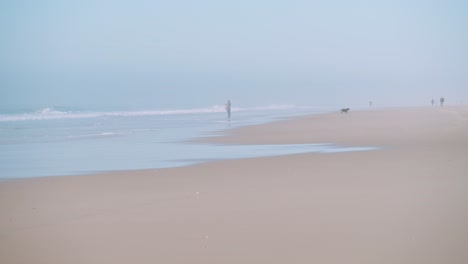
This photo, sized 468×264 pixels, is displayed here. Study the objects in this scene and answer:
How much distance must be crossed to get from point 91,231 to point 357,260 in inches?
113

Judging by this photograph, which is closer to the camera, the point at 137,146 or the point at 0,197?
the point at 0,197

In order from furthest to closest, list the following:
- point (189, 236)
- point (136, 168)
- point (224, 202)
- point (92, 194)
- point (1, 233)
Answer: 1. point (136, 168)
2. point (92, 194)
3. point (224, 202)
4. point (1, 233)
5. point (189, 236)

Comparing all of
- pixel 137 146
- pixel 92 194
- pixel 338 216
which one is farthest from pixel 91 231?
pixel 137 146

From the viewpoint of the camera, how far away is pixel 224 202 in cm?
716

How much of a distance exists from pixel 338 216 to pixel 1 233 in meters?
3.76

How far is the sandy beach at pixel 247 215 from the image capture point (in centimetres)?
514

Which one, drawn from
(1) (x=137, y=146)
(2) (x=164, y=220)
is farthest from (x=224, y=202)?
(1) (x=137, y=146)

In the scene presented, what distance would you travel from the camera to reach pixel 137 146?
1622 cm

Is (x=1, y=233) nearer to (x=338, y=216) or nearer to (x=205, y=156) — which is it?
(x=338, y=216)

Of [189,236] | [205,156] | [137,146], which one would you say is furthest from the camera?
[137,146]

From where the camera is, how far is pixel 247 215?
6406 millimetres

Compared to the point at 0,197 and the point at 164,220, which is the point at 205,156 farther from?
the point at 164,220

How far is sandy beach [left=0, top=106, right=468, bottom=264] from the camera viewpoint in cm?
514

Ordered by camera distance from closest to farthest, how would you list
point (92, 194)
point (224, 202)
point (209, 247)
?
point (209, 247), point (224, 202), point (92, 194)
